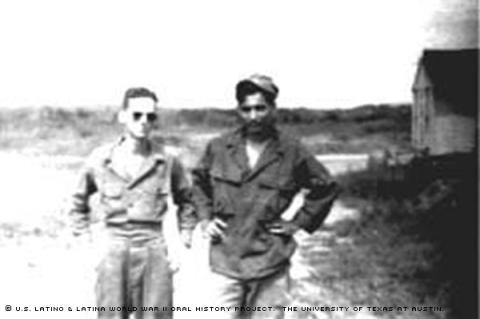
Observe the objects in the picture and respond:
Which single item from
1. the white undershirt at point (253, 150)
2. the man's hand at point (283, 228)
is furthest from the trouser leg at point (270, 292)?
the white undershirt at point (253, 150)

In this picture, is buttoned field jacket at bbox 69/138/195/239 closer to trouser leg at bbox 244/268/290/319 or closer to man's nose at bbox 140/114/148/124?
man's nose at bbox 140/114/148/124

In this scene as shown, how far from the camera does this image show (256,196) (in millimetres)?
1967

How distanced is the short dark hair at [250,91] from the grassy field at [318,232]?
0.45 meters

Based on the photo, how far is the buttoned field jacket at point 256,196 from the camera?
195 cm

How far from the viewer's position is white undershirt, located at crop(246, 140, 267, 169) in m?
1.97

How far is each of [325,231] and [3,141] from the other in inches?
51.5

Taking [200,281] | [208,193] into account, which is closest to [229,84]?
[208,193]

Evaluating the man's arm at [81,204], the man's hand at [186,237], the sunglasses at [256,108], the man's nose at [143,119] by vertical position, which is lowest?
the man's hand at [186,237]

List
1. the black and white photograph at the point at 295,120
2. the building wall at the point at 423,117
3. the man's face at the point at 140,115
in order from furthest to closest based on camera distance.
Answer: the building wall at the point at 423,117, the black and white photograph at the point at 295,120, the man's face at the point at 140,115

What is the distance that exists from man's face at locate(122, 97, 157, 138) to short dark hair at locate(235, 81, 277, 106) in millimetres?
263

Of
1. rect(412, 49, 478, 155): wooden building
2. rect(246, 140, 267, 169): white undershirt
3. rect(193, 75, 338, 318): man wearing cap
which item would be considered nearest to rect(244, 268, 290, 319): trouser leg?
rect(193, 75, 338, 318): man wearing cap

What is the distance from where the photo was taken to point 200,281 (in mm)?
2338

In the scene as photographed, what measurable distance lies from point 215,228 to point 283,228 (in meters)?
0.21

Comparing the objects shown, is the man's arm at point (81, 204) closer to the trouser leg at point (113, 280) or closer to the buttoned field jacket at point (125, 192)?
the buttoned field jacket at point (125, 192)
